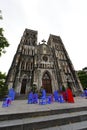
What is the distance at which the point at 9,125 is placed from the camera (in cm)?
311

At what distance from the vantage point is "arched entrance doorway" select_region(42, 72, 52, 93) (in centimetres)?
2250

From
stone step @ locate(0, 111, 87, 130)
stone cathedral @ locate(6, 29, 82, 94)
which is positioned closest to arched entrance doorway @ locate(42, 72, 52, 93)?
stone cathedral @ locate(6, 29, 82, 94)

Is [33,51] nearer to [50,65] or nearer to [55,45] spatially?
[50,65]

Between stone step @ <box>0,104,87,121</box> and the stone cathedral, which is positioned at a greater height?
the stone cathedral

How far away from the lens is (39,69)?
22797 millimetres

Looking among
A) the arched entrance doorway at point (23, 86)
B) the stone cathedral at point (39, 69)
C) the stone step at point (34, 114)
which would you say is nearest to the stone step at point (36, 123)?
the stone step at point (34, 114)

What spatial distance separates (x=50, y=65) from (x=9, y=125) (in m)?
22.1

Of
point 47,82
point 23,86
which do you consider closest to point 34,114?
point 23,86

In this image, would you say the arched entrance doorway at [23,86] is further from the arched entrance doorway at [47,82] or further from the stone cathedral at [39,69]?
the arched entrance doorway at [47,82]

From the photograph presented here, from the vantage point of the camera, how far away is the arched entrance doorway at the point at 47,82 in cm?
2250

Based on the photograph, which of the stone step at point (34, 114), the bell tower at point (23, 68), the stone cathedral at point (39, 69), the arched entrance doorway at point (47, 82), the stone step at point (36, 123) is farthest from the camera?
the arched entrance doorway at point (47, 82)

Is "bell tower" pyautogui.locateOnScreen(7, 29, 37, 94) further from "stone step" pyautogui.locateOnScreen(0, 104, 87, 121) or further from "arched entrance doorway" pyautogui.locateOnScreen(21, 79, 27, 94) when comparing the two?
"stone step" pyautogui.locateOnScreen(0, 104, 87, 121)

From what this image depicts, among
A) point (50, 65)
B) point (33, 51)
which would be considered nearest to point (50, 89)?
point (50, 65)

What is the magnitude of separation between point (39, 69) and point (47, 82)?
3.73 metres
